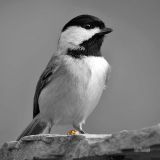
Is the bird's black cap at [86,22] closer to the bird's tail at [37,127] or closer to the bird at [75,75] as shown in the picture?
the bird at [75,75]

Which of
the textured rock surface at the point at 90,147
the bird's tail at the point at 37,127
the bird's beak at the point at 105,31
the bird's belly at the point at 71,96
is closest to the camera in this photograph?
the textured rock surface at the point at 90,147

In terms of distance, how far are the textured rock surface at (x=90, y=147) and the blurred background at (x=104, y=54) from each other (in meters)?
1.33

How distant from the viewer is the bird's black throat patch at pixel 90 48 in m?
3.23

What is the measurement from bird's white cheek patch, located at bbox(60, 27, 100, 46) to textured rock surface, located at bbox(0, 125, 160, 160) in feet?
3.98

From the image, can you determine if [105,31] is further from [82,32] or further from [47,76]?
[47,76]

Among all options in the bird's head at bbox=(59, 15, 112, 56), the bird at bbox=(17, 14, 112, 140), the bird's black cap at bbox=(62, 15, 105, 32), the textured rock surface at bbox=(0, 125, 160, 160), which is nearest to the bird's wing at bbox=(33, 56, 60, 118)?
the bird at bbox=(17, 14, 112, 140)

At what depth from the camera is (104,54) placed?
361 cm

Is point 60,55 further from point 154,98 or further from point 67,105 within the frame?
point 154,98

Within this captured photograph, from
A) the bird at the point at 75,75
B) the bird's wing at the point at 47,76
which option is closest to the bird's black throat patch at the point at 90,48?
the bird at the point at 75,75

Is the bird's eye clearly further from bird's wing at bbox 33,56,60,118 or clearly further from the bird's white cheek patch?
bird's wing at bbox 33,56,60,118

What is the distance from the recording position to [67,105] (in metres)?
3.22

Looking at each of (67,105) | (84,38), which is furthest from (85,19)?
(67,105)

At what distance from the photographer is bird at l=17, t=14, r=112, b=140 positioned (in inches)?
125

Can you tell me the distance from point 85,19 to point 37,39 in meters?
0.84
